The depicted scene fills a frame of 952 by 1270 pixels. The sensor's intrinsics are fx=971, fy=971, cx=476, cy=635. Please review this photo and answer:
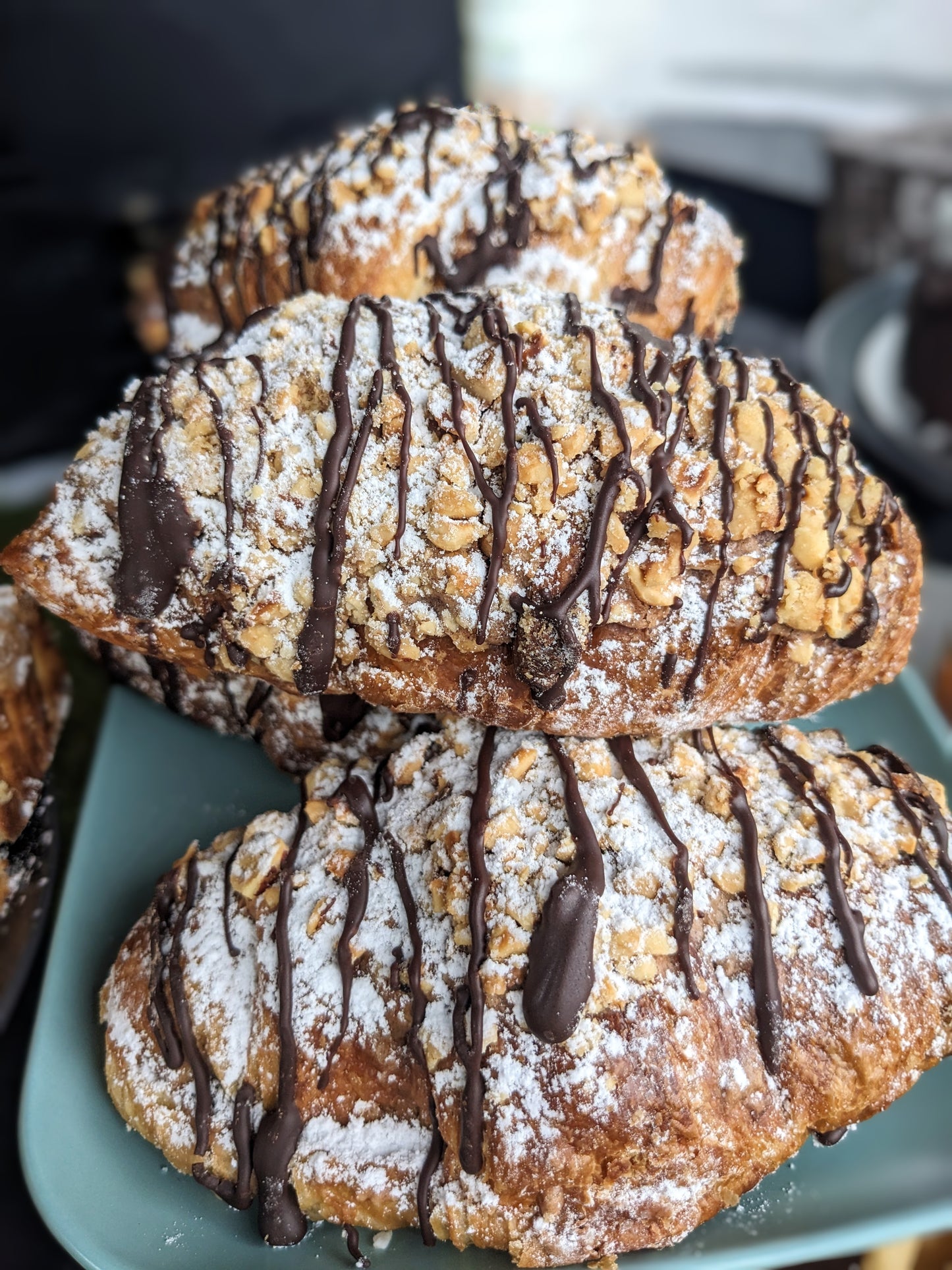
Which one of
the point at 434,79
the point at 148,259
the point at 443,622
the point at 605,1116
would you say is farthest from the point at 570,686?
the point at 434,79

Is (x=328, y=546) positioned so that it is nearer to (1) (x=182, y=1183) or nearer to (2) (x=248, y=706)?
(2) (x=248, y=706)

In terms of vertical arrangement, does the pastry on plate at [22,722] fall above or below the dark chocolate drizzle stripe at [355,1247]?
above

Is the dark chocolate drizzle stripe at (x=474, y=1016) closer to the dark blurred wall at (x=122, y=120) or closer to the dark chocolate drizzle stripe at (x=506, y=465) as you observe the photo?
the dark chocolate drizzle stripe at (x=506, y=465)

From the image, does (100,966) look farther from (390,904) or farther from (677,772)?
(677,772)

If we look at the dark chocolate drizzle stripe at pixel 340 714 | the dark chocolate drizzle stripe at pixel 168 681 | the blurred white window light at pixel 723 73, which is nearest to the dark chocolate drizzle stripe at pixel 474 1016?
the dark chocolate drizzle stripe at pixel 340 714

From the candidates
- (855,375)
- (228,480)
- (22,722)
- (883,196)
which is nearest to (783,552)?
(228,480)

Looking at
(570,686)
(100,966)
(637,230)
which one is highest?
(637,230)

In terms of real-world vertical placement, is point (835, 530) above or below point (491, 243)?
below
